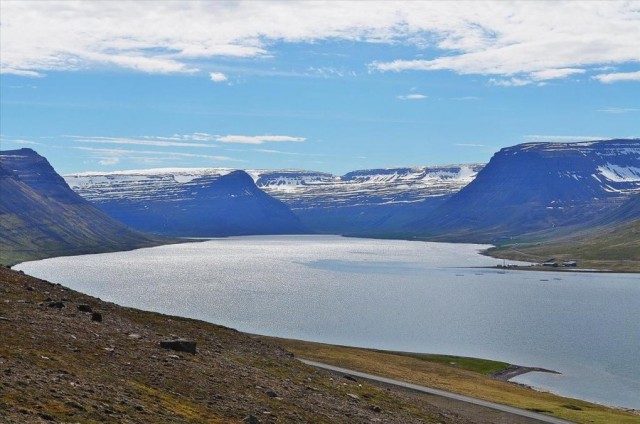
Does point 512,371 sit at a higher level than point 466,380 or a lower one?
lower

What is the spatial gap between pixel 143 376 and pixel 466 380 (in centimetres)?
5473

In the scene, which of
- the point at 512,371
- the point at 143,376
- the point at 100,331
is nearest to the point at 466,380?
the point at 512,371

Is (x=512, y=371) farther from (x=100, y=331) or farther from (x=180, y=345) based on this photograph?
(x=100, y=331)

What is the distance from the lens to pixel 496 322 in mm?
157000

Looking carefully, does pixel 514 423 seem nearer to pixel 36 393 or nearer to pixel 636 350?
pixel 36 393

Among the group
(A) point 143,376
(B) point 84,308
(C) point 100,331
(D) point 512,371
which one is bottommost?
(D) point 512,371

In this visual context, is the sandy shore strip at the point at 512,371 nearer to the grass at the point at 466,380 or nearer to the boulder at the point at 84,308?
the grass at the point at 466,380

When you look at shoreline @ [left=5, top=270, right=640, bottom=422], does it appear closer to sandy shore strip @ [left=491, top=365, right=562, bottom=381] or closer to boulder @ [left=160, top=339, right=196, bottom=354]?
boulder @ [left=160, top=339, right=196, bottom=354]

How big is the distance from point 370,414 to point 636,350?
90149mm

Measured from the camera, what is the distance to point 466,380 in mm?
84625

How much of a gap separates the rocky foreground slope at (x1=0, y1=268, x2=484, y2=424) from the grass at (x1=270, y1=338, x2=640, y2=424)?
54.1 ft

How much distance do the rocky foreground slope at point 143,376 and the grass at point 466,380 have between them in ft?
54.1

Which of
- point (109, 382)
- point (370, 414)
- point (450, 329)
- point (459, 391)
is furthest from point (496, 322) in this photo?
point (109, 382)

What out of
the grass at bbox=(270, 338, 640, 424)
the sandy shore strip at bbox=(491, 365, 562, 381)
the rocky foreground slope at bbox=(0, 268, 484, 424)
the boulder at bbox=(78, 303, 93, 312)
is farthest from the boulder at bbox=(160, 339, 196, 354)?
the sandy shore strip at bbox=(491, 365, 562, 381)
